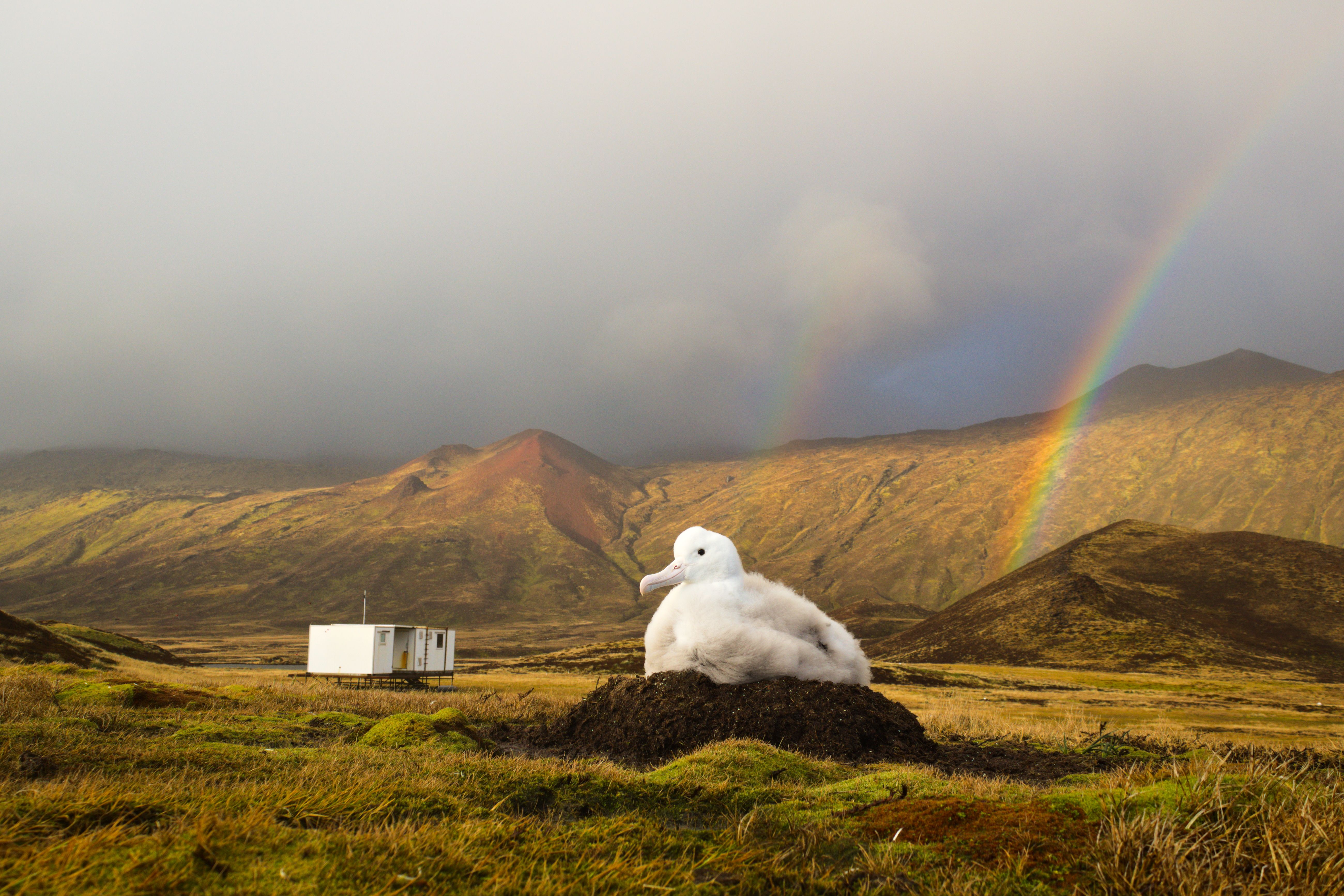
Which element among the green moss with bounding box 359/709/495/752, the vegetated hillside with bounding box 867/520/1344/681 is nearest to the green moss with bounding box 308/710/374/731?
the green moss with bounding box 359/709/495/752

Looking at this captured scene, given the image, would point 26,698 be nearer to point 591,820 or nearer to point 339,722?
point 339,722

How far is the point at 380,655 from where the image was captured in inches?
1673

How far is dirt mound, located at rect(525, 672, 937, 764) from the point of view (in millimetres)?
12883

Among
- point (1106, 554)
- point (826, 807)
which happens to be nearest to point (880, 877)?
point (826, 807)

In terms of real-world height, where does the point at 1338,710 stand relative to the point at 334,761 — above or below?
below

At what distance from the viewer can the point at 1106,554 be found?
97188 mm

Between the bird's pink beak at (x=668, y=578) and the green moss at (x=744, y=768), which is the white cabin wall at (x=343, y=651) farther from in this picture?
the green moss at (x=744, y=768)

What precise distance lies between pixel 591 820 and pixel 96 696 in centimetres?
1249

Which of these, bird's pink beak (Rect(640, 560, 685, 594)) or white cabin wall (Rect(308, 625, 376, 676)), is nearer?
bird's pink beak (Rect(640, 560, 685, 594))

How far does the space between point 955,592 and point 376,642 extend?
164021mm

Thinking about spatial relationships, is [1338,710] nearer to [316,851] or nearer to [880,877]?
[880,877]

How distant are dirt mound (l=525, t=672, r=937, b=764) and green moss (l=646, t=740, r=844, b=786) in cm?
142

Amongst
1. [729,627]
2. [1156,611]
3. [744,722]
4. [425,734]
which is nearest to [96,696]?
[425,734]

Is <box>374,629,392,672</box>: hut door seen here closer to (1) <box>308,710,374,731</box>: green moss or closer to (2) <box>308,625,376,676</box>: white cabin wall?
(2) <box>308,625,376,676</box>: white cabin wall
